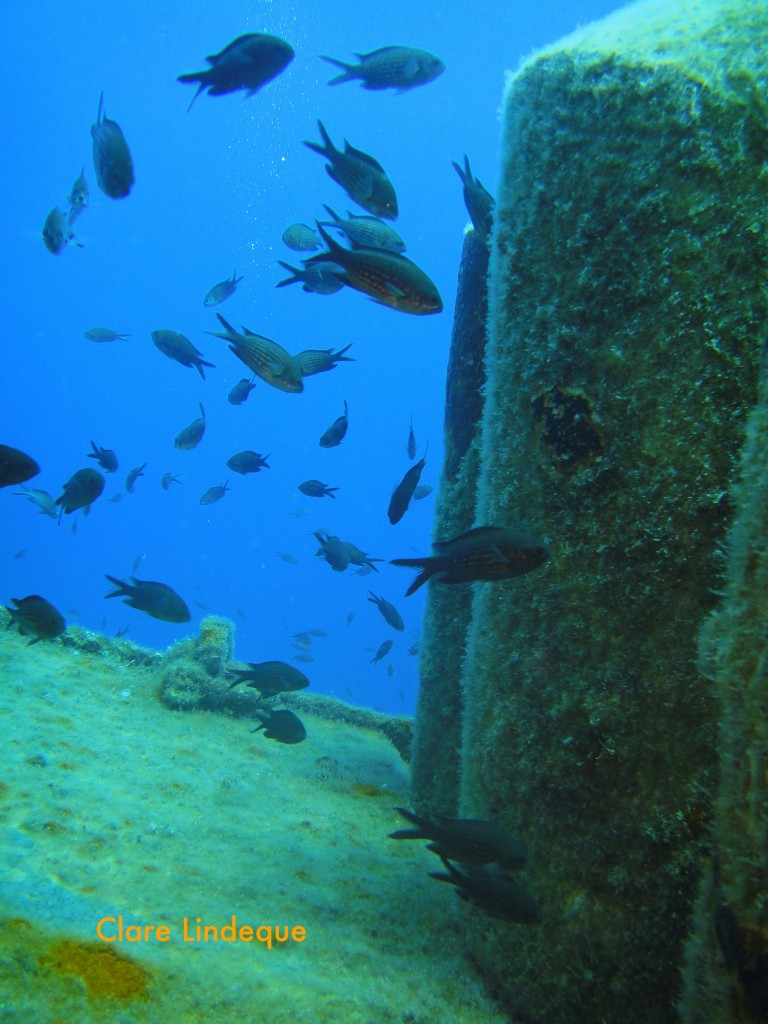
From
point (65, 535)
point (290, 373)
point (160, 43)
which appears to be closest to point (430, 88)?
point (160, 43)

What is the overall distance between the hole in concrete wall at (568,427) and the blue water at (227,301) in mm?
50338

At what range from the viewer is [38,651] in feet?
18.4

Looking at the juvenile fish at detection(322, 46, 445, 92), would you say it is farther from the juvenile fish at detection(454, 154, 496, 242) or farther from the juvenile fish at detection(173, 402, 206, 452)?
the juvenile fish at detection(173, 402, 206, 452)

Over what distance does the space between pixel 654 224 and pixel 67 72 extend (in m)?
104

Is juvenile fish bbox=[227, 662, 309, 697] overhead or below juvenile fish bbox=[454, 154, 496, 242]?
below

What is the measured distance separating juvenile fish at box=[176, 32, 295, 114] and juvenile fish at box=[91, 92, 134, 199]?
26.6 inches

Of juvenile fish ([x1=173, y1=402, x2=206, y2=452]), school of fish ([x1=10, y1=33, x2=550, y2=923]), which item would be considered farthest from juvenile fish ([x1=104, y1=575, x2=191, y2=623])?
juvenile fish ([x1=173, y1=402, x2=206, y2=452])

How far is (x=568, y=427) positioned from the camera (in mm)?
2465

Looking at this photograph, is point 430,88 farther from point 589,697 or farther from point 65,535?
Result: point 65,535

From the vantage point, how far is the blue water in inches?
2650

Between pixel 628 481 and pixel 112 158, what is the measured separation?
13.2ft

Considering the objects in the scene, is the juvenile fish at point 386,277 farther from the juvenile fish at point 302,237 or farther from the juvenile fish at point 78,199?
the juvenile fish at point 78,199

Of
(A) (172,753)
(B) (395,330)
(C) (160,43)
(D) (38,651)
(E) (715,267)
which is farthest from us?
(B) (395,330)

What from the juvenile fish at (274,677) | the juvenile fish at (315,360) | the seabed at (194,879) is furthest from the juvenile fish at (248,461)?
the seabed at (194,879)
